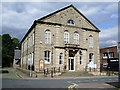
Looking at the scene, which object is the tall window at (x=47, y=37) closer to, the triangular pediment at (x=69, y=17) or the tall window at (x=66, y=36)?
the triangular pediment at (x=69, y=17)

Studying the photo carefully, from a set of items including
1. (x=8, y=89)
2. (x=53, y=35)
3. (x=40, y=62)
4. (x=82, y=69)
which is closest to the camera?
(x=8, y=89)

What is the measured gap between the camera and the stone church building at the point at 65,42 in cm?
2997

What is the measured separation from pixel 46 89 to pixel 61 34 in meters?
19.9

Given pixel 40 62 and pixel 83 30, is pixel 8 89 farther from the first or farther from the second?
pixel 83 30

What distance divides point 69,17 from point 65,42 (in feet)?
16.1

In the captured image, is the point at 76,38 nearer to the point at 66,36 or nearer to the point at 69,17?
the point at 66,36

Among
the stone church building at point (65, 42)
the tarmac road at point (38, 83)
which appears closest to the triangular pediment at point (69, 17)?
the stone church building at point (65, 42)

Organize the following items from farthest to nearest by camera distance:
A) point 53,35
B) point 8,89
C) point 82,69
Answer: point 82,69, point 53,35, point 8,89

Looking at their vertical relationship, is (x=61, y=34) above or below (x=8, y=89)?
above

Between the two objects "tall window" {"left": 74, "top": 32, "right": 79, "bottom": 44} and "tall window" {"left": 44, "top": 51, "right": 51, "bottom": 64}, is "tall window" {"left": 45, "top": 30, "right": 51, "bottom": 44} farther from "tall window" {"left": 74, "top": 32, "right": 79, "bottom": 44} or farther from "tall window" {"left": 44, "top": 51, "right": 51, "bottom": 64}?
"tall window" {"left": 74, "top": 32, "right": 79, "bottom": 44}

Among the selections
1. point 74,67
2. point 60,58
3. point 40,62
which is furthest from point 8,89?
point 74,67

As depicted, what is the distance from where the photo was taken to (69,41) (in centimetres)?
3284

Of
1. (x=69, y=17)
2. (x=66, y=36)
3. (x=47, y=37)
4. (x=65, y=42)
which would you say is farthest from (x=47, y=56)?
(x=69, y=17)

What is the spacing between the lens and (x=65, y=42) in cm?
3247
